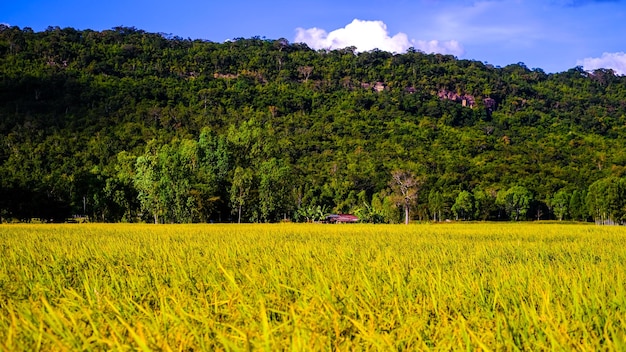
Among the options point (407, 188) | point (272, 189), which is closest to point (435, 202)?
point (407, 188)

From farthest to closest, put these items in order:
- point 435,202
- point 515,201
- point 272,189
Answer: point 515,201 → point 435,202 → point 272,189

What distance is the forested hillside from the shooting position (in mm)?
52344

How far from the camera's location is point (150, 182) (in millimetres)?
46625

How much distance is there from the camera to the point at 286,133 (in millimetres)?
108438

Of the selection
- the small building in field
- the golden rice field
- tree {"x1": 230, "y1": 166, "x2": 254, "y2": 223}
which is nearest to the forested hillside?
tree {"x1": 230, "y1": 166, "x2": 254, "y2": 223}

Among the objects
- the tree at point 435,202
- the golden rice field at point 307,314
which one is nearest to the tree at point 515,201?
the tree at point 435,202

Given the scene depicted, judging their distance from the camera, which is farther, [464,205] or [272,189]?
[464,205]

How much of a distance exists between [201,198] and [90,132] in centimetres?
4018

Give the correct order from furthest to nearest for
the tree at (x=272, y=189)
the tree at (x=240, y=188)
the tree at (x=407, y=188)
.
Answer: the tree at (x=407, y=188) < the tree at (x=272, y=189) < the tree at (x=240, y=188)

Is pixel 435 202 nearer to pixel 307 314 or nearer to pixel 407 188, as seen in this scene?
pixel 407 188

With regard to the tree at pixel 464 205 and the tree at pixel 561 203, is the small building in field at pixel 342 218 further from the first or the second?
the tree at pixel 561 203

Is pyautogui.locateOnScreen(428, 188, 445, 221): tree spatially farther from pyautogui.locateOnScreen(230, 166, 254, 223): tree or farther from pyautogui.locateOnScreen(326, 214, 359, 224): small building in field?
pyautogui.locateOnScreen(230, 166, 254, 223): tree

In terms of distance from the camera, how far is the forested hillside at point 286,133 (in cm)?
5234

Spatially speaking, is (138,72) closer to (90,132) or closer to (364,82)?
(90,132)
